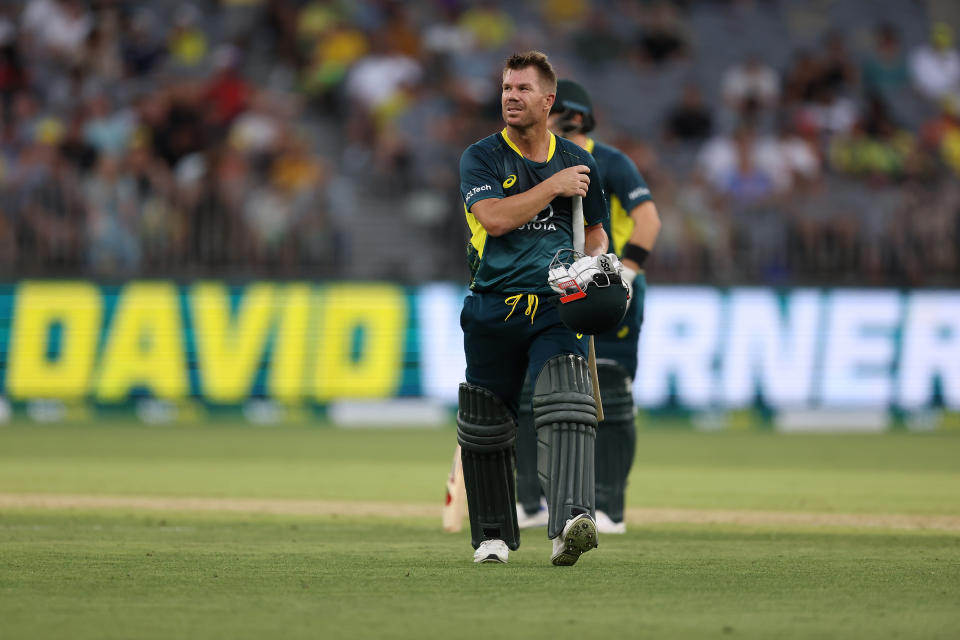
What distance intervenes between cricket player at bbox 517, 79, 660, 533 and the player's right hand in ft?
6.66

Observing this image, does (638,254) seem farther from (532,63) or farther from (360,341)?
(360,341)

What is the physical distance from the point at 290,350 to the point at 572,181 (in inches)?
455

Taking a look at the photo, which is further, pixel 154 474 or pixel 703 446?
pixel 703 446

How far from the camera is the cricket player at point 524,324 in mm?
6746

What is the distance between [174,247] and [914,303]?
8.77 metres

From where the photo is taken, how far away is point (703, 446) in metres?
15.8

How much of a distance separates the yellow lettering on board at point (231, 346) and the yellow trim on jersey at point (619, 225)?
9425 millimetres

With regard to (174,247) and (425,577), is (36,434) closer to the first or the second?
(174,247)

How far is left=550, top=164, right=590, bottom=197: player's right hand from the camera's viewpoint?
673 centimetres

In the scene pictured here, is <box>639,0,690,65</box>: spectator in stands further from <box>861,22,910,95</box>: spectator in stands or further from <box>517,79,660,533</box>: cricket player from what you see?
<box>517,79,660,533</box>: cricket player

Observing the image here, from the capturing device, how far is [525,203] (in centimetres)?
669

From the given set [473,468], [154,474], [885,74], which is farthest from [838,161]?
[473,468]

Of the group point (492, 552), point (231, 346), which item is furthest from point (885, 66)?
point (492, 552)

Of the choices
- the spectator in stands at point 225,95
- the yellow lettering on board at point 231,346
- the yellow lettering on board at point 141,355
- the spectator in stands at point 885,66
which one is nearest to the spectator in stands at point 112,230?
the yellow lettering on board at point 141,355
